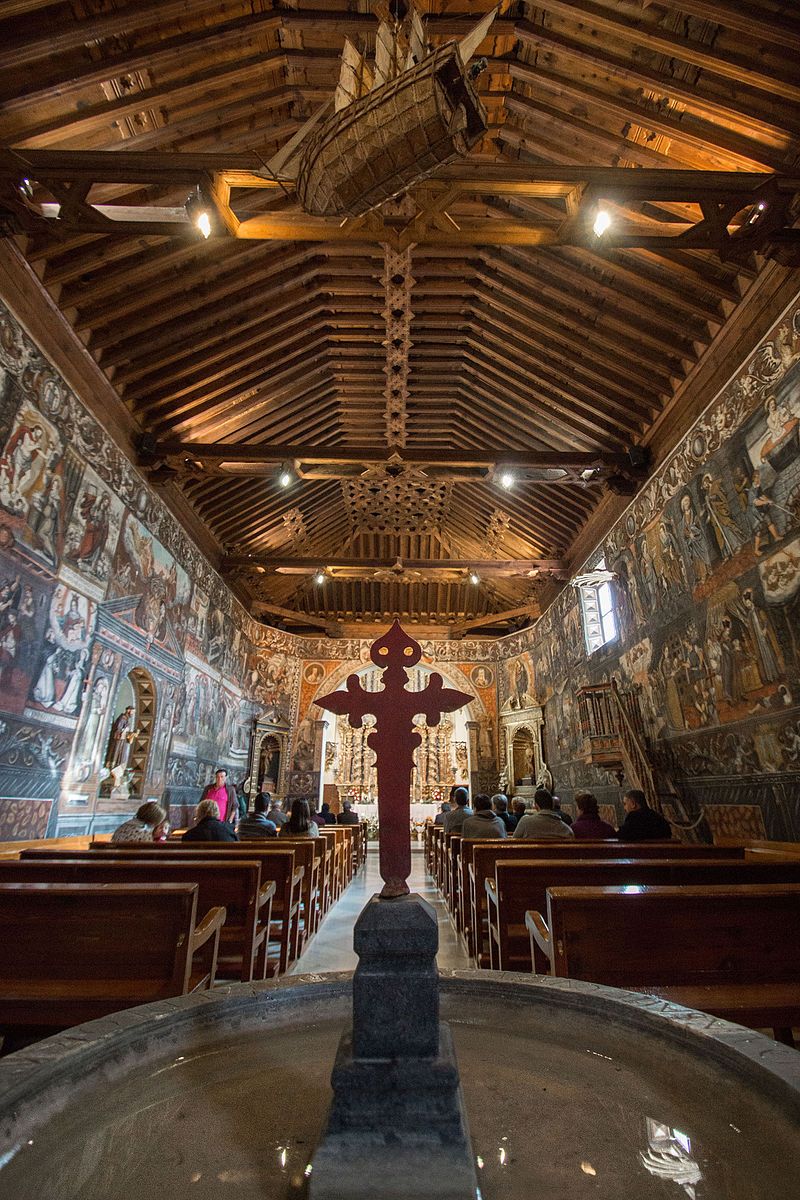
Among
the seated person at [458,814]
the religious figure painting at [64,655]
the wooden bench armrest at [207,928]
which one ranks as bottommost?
the wooden bench armrest at [207,928]

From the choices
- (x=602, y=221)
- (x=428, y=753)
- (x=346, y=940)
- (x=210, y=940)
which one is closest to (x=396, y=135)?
(x=602, y=221)

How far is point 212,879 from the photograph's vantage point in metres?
3.58

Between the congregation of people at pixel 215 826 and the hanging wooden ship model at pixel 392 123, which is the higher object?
the hanging wooden ship model at pixel 392 123

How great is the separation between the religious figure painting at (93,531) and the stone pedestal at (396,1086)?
23.5ft

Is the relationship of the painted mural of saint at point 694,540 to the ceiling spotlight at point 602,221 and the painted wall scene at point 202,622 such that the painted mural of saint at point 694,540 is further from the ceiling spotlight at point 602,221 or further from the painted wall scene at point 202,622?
the ceiling spotlight at point 602,221

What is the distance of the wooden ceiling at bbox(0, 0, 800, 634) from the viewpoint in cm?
507

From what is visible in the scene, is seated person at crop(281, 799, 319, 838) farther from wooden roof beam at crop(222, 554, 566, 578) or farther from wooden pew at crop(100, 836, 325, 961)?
wooden roof beam at crop(222, 554, 566, 578)

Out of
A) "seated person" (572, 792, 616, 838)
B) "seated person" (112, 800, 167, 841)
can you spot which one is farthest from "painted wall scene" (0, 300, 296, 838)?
"seated person" (572, 792, 616, 838)

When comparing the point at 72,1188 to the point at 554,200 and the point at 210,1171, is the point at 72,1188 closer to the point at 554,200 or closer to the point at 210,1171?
the point at 210,1171

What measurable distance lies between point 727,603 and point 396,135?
5.93 metres

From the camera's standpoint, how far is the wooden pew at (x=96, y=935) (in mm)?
2592

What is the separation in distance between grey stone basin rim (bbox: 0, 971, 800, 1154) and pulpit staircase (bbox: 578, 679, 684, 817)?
23.1 ft

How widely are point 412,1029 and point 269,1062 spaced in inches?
19.2

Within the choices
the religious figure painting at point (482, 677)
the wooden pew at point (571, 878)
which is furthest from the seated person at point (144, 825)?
the religious figure painting at point (482, 677)
